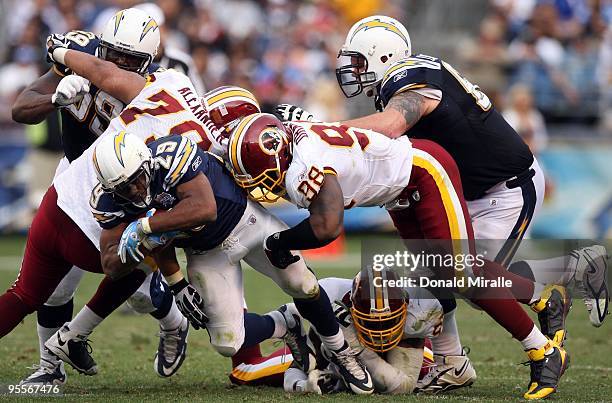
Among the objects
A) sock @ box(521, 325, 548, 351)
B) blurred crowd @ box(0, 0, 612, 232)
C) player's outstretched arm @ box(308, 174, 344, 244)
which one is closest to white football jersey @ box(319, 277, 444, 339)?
sock @ box(521, 325, 548, 351)

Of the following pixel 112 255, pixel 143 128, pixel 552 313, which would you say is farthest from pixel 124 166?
pixel 552 313

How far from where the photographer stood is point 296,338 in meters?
5.70

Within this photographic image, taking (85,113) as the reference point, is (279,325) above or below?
below

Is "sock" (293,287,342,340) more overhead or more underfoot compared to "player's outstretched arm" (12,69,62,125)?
more underfoot

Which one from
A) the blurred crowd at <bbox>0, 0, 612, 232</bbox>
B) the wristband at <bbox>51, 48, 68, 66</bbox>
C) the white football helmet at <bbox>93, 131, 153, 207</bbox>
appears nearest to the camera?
the white football helmet at <bbox>93, 131, 153, 207</bbox>

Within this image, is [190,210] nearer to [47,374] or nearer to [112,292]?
[112,292]

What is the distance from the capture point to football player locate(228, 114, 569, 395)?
502 cm

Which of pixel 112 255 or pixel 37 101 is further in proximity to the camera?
pixel 37 101

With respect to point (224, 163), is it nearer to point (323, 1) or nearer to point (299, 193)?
point (299, 193)

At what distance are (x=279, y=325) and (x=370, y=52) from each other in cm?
152

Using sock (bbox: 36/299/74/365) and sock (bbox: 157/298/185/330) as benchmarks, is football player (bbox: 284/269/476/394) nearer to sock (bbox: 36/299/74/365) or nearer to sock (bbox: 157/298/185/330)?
sock (bbox: 157/298/185/330)

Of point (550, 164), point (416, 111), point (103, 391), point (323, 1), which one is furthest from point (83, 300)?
point (323, 1)

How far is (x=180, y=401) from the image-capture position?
5090 millimetres

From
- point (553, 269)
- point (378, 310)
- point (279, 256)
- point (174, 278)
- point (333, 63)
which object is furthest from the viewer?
point (333, 63)
